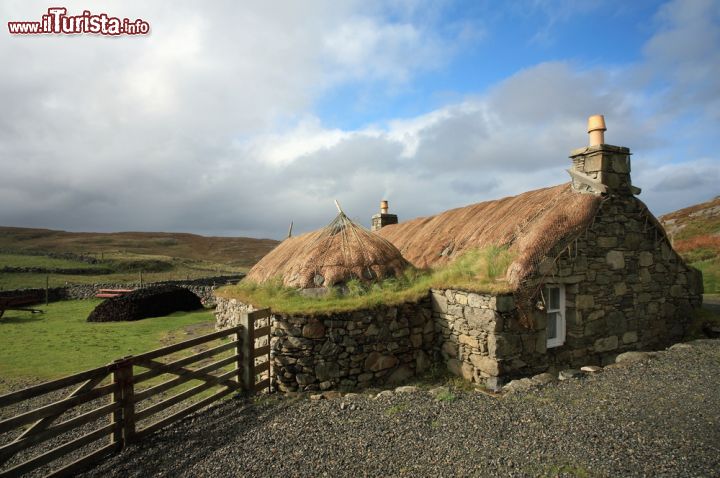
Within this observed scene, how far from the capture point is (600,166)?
9703mm

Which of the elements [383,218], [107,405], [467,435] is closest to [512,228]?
[467,435]

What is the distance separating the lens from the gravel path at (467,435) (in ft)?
16.2

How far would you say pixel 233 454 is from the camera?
5770 mm

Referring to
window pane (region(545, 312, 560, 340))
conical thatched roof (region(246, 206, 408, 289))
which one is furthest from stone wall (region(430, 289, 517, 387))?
conical thatched roof (region(246, 206, 408, 289))

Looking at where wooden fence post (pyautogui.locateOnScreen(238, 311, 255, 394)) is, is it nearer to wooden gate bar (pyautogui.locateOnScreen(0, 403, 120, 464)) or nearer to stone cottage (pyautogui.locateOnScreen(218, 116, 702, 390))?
stone cottage (pyautogui.locateOnScreen(218, 116, 702, 390))

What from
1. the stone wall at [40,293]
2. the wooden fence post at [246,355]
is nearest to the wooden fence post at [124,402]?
the wooden fence post at [246,355]

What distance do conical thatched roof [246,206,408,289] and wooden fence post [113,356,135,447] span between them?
4.49 metres

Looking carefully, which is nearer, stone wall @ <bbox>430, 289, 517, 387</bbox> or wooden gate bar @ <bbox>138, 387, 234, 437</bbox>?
wooden gate bar @ <bbox>138, 387, 234, 437</bbox>

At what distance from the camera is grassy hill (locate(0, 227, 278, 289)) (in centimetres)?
3475

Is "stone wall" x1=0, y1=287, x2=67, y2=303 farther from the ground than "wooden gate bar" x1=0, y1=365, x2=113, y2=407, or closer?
closer

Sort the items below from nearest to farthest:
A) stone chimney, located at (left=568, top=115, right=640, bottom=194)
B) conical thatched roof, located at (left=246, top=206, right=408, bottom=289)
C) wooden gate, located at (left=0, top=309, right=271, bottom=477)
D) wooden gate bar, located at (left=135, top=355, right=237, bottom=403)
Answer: wooden gate, located at (left=0, top=309, right=271, bottom=477) → wooden gate bar, located at (left=135, top=355, right=237, bottom=403) → stone chimney, located at (left=568, top=115, right=640, bottom=194) → conical thatched roof, located at (left=246, top=206, right=408, bottom=289)

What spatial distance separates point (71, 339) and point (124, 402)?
11.1 metres

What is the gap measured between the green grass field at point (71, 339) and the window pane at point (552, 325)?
11951 millimetres

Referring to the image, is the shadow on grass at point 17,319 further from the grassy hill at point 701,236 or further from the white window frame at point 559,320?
the grassy hill at point 701,236
